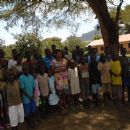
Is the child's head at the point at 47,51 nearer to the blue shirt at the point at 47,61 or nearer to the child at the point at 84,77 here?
the blue shirt at the point at 47,61

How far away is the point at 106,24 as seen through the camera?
59.0 feet

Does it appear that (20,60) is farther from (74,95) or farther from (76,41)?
(76,41)

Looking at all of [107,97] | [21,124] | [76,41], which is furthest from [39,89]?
[76,41]

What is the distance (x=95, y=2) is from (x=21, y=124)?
27.6 feet

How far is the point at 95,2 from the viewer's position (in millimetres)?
17797

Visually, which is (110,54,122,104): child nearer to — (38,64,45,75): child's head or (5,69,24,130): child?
(38,64,45,75): child's head

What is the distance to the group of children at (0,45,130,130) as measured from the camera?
10.2 m

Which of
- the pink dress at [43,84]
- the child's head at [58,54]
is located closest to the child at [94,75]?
the child's head at [58,54]

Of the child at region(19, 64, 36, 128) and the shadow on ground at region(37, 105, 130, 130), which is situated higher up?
the child at region(19, 64, 36, 128)

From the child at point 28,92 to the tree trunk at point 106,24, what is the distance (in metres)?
7.79

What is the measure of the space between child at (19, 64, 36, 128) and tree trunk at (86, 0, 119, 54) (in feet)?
25.6

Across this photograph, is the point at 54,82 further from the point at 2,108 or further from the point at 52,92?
the point at 2,108

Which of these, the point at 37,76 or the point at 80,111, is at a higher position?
the point at 37,76

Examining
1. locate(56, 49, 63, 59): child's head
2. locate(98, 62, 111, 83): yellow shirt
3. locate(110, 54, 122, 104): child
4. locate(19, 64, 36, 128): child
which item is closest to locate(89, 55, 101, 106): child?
locate(98, 62, 111, 83): yellow shirt
